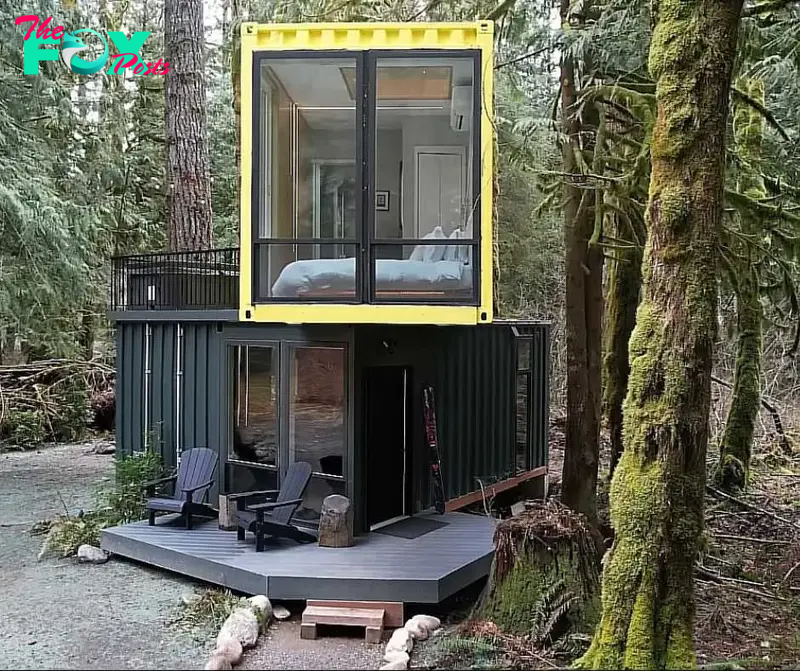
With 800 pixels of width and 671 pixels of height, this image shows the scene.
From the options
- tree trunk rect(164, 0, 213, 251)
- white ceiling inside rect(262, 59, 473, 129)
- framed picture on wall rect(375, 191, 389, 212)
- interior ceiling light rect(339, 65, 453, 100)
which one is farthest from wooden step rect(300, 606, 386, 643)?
tree trunk rect(164, 0, 213, 251)

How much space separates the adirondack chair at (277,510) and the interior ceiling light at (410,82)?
3.30 m

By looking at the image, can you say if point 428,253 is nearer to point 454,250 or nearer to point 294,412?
point 454,250

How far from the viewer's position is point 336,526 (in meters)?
7.08

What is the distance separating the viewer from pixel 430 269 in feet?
20.8

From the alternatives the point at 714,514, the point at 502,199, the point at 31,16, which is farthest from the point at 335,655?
the point at 502,199

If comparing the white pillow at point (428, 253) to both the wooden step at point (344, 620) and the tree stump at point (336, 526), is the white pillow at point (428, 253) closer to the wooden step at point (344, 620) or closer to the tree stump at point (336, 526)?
the tree stump at point (336, 526)

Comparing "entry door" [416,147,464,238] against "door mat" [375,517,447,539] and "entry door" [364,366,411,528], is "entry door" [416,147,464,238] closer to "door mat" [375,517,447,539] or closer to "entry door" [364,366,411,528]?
"entry door" [364,366,411,528]

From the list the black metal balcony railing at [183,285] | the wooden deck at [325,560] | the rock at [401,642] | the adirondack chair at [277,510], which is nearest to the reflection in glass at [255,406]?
the adirondack chair at [277,510]

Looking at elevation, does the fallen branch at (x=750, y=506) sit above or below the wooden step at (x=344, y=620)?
below

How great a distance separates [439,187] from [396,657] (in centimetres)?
351

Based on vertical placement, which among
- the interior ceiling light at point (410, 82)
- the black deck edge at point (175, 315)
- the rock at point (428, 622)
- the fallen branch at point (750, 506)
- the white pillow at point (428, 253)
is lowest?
the fallen branch at point (750, 506)

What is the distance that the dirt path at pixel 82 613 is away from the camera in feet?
16.9

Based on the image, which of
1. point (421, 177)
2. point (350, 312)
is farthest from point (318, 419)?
point (421, 177)

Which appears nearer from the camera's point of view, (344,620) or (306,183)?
(344,620)
